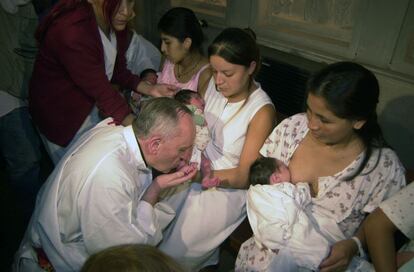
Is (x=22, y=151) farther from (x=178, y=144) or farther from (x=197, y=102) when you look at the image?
(x=178, y=144)

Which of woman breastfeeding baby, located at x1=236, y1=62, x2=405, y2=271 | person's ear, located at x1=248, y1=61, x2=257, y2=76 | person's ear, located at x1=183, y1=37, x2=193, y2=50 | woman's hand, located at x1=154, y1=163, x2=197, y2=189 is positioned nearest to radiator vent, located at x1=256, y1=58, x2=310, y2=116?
person's ear, located at x1=183, y1=37, x2=193, y2=50

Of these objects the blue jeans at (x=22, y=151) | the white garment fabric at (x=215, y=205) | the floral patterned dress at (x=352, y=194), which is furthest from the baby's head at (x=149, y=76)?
the floral patterned dress at (x=352, y=194)

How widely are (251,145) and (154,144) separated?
2.46ft

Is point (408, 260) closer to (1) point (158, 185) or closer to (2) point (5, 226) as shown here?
(1) point (158, 185)

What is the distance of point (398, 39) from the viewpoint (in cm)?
231

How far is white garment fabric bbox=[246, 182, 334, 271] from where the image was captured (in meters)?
1.55

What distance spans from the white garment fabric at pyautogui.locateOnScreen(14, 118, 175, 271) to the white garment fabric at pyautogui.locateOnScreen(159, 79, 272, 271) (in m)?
0.34

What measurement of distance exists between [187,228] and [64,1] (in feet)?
4.82

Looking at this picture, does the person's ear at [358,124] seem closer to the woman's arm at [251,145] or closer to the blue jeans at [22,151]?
the woman's arm at [251,145]

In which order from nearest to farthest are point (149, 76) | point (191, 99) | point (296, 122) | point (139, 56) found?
point (296, 122)
point (191, 99)
point (149, 76)
point (139, 56)

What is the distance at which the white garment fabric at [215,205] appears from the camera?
191cm

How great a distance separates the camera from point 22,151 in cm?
256

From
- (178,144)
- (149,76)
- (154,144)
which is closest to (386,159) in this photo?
(178,144)

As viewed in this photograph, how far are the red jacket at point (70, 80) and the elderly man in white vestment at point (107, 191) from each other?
36 cm
